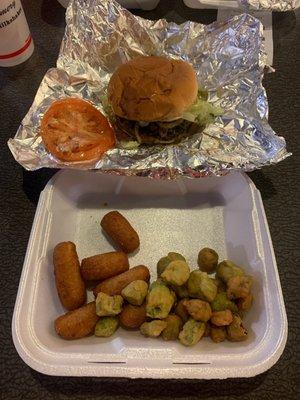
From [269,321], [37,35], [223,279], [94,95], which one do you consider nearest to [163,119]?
[94,95]

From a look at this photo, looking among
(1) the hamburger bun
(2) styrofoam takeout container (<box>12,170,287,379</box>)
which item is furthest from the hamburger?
(2) styrofoam takeout container (<box>12,170,287,379</box>)

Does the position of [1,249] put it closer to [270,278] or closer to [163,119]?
[163,119]

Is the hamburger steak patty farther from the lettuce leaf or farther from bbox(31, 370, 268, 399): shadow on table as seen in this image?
bbox(31, 370, 268, 399): shadow on table

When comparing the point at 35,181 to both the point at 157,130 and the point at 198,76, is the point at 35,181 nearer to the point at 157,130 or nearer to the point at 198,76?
the point at 157,130

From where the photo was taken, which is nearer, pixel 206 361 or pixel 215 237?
pixel 206 361

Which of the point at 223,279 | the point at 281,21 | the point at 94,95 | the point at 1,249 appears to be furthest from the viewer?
the point at 281,21

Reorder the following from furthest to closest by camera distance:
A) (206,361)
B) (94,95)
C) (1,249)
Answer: (94,95), (1,249), (206,361)
